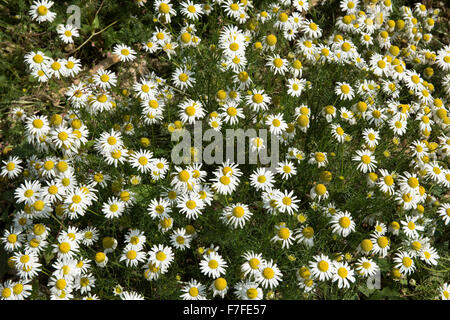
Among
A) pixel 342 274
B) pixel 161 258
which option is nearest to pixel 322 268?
pixel 342 274

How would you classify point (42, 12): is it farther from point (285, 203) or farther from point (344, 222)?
point (344, 222)

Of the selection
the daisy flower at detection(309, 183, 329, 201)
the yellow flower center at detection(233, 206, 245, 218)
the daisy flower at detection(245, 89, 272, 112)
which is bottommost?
the yellow flower center at detection(233, 206, 245, 218)

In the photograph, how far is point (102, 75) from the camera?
13.3 feet

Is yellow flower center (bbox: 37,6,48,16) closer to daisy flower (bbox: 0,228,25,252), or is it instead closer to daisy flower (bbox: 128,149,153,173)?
daisy flower (bbox: 128,149,153,173)

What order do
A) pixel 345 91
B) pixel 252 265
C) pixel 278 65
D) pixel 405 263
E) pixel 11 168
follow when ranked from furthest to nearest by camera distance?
pixel 345 91 < pixel 278 65 < pixel 11 168 < pixel 405 263 < pixel 252 265

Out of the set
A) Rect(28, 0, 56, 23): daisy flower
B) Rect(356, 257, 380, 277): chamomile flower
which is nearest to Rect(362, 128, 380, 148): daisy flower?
Rect(356, 257, 380, 277): chamomile flower

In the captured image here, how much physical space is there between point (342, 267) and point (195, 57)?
8.75ft

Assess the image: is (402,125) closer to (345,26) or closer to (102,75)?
(345,26)

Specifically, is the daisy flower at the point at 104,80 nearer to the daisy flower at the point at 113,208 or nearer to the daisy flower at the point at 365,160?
the daisy flower at the point at 113,208

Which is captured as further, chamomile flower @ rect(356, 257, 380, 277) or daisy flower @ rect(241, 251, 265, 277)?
chamomile flower @ rect(356, 257, 380, 277)

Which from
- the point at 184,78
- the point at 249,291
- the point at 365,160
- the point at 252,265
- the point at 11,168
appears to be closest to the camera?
the point at 249,291

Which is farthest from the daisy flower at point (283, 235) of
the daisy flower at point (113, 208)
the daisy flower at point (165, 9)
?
the daisy flower at point (165, 9)

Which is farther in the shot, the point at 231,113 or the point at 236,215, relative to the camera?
the point at 231,113
